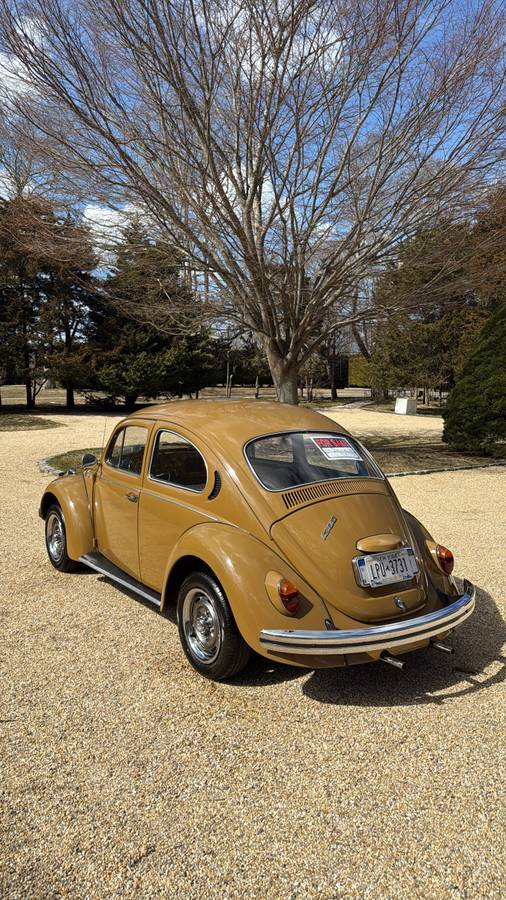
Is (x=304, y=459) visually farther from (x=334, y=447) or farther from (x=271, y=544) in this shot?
(x=271, y=544)

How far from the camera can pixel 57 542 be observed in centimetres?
532

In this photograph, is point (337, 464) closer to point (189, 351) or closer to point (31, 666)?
point (31, 666)

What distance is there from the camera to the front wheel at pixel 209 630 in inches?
126

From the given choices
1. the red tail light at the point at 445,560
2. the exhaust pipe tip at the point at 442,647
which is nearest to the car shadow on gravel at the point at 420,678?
the exhaust pipe tip at the point at 442,647

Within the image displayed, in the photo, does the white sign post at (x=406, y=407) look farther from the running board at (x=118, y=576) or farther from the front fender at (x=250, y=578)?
the front fender at (x=250, y=578)

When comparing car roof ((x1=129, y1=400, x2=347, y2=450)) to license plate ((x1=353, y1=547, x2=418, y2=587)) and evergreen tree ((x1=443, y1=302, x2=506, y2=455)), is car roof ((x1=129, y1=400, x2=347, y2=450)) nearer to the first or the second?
license plate ((x1=353, y1=547, x2=418, y2=587))

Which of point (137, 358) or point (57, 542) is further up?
point (137, 358)

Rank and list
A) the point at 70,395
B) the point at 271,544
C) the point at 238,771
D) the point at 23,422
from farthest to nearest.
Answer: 1. the point at 70,395
2. the point at 23,422
3. the point at 271,544
4. the point at 238,771

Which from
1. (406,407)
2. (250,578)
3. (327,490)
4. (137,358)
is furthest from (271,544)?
(406,407)

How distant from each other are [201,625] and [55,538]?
243 cm

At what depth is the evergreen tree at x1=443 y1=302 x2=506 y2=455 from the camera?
12375mm

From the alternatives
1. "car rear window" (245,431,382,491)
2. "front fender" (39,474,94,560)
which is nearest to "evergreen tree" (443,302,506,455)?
"car rear window" (245,431,382,491)

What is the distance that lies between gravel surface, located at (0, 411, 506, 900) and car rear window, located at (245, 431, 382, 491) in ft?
3.88

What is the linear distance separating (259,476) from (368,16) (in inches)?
336
